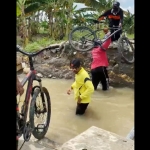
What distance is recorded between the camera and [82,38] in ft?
22.3

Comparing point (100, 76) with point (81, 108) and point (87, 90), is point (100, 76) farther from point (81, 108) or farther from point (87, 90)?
point (87, 90)

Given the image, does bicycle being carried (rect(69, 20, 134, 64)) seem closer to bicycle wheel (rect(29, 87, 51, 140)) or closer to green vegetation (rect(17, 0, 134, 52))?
bicycle wheel (rect(29, 87, 51, 140))

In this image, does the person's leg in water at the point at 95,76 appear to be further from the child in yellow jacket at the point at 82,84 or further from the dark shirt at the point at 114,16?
the child in yellow jacket at the point at 82,84

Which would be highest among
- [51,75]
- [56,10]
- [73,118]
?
Answer: [56,10]

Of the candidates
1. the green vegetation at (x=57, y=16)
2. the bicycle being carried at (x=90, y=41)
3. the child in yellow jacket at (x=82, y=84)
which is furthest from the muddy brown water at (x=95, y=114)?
the green vegetation at (x=57, y=16)

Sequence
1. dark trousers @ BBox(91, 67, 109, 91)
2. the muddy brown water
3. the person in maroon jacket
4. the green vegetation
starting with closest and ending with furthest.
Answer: the muddy brown water → dark trousers @ BBox(91, 67, 109, 91) → the person in maroon jacket → the green vegetation

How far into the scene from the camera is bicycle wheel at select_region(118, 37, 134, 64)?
7.09 m

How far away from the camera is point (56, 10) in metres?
12.9

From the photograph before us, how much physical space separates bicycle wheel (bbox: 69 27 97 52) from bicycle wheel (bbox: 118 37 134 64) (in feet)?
2.43

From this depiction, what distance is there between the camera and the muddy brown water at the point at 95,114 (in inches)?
192

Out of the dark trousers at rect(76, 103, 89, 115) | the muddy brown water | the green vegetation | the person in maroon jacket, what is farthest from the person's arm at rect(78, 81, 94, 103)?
the green vegetation
